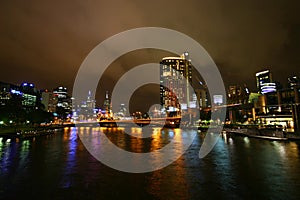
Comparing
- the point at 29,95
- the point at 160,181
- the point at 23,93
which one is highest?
the point at 23,93

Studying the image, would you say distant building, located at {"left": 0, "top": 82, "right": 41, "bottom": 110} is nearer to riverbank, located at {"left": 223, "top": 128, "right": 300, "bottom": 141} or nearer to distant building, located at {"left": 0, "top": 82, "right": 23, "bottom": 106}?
distant building, located at {"left": 0, "top": 82, "right": 23, "bottom": 106}

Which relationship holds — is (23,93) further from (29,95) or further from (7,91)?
(7,91)

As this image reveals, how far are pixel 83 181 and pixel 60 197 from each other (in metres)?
3.34

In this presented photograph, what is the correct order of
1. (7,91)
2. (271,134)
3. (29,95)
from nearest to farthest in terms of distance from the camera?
(271,134) < (7,91) < (29,95)


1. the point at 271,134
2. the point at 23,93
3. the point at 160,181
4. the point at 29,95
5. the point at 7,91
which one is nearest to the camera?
the point at 160,181

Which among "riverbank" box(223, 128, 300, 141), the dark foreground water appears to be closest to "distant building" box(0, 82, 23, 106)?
"riverbank" box(223, 128, 300, 141)

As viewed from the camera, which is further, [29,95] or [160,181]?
[29,95]

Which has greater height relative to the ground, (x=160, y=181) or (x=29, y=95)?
(x=29, y=95)

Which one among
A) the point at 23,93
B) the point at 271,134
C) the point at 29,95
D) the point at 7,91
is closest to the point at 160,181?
the point at 271,134

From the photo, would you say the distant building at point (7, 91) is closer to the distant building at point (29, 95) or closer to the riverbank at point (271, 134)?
the distant building at point (29, 95)

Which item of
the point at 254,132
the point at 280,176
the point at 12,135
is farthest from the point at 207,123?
the point at 280,176

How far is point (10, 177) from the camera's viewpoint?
17453 millimetres

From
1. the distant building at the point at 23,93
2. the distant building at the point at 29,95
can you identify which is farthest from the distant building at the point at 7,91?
the distant building at the point at 29,95

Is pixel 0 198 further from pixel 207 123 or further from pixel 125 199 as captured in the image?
pixel 207 123
